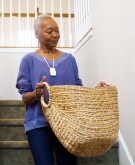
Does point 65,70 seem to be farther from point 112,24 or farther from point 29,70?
point 112,24

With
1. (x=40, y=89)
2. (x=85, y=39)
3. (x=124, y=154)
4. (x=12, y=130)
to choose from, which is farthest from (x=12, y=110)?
(x=40, y=89)

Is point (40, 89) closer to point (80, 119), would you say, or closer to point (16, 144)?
point (80, 119)

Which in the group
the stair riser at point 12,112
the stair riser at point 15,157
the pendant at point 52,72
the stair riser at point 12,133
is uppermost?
the pendant at point 52,72

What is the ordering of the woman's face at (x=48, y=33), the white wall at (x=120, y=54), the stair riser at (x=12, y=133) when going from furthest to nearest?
the stair riser at (x=12, y=133), the white wall at (x=120, y=54), the woman's face at (x=48, y=33)

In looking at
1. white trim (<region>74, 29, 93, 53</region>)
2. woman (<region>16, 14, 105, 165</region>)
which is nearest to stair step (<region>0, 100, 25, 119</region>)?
white trim (<region>74, 29, 93, 53</region>)

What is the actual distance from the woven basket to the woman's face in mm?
349

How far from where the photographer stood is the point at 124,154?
184 centimetres

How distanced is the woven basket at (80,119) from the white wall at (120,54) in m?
0.62

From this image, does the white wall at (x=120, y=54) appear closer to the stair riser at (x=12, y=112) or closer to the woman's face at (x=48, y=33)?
the woman's face at (x=48, y=33)

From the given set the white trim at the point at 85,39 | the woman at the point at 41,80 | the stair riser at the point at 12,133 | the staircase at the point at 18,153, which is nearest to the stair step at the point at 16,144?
the staircase at the point at 18,153

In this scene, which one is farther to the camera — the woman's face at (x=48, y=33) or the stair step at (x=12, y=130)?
the stair step at (x=12, y=130)

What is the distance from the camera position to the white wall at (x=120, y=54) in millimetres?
1749

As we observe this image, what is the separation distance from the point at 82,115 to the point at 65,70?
36cm

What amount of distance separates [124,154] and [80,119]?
86 centimetres
